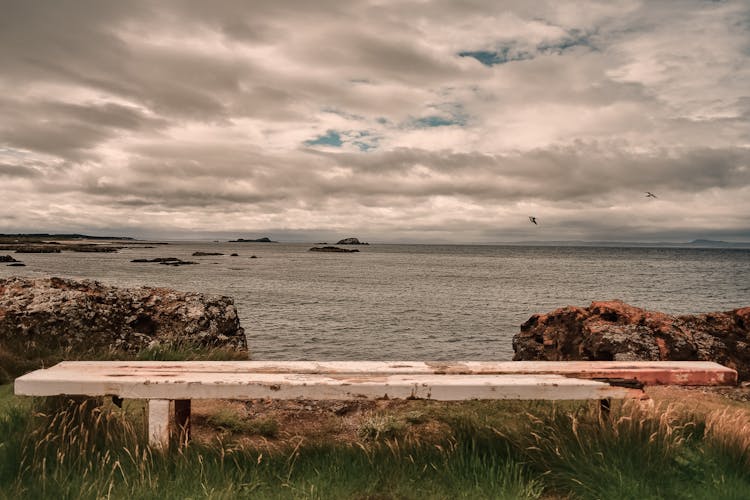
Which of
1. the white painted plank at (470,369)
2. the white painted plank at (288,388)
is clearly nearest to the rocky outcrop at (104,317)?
the white painted plank at (470,369)

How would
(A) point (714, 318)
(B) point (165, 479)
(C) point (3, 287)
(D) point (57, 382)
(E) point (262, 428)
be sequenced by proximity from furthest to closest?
(A) point (714, 318), (C) point (3, 287), (E) point (262, 428), (D) point (57, 382), (B) point (165, 479)

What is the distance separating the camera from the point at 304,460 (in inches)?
155

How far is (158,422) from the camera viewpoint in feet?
13.0

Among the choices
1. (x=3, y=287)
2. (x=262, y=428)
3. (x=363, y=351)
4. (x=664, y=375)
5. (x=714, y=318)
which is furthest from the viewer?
(x=363, y=351)

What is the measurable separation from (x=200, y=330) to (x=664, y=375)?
7.38 meters

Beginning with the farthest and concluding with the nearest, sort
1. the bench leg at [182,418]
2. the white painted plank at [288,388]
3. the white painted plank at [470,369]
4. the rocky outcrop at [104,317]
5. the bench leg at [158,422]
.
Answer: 1. the rocky outcrop at [104,317]
2. the white painted plank at [470,369]
3. the bench leg at [182,418]
4. the bench leg at [158,422]
5. the white painted plank at [288,388]

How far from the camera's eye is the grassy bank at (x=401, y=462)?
11.4ft

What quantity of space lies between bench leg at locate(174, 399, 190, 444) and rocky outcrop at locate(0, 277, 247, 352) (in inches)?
155

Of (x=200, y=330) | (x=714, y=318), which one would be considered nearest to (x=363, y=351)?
(x=200, y=330)

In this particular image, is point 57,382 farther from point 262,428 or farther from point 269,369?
point 262,428

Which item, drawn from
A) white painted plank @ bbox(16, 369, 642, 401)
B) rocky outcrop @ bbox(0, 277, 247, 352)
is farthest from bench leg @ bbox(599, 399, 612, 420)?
rocky outcrop @ bbox(0, 277, 247, 352)

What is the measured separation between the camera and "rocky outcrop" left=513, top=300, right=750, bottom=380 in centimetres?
836

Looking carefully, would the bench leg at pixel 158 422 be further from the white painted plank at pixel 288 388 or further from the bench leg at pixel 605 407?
the bench leg at pixel 605 407

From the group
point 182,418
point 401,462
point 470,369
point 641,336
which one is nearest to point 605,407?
point 470,369
